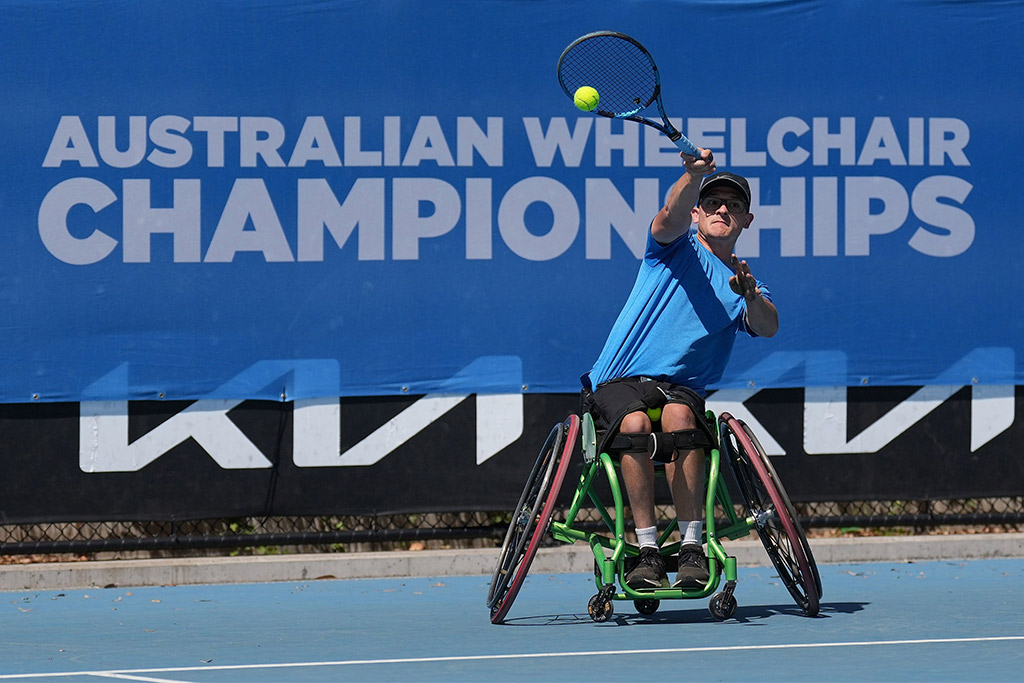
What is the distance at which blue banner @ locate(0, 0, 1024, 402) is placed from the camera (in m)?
6.98

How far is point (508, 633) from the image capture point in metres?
5.83

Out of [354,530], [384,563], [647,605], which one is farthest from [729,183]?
[354,530]

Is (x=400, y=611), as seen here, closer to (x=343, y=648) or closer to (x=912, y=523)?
(x=343, y=648)

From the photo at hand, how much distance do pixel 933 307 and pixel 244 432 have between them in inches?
121

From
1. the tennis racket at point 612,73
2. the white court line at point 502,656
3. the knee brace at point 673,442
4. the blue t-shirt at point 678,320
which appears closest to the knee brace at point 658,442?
the knee brace at point 673,442

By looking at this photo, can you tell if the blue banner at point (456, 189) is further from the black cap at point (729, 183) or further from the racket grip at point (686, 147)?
the racket grip at point (686, 147)

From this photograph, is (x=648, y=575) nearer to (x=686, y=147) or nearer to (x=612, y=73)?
(x=686, y=147)

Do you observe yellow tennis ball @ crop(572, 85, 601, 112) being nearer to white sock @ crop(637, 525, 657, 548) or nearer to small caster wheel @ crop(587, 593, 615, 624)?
white sock @ crop(637, 525, 657, 548)

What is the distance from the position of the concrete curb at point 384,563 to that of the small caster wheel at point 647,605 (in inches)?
47.8

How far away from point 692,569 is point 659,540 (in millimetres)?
450

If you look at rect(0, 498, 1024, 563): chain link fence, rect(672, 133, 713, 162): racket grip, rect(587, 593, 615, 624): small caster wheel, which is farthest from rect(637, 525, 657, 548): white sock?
rect(0, 498, 1024, 563): chain link fence

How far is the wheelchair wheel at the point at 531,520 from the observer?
575 centimetres

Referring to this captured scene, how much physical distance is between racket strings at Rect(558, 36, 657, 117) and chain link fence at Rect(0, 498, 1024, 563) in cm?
231

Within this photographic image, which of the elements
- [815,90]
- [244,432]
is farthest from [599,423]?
[815,90]
